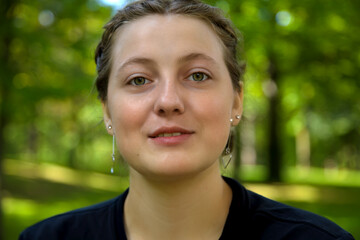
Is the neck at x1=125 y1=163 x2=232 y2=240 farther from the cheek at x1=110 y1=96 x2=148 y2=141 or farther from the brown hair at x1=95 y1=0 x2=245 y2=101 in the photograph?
the brown hair at x1=95 y1=0 x2=245 y2=101

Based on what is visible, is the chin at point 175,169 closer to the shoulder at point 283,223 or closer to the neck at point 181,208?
the neck at point 181,208

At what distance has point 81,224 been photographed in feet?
7.27

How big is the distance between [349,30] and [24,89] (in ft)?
18.5

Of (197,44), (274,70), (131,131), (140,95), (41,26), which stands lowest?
(274,70)

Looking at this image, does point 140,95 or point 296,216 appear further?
point 296,216

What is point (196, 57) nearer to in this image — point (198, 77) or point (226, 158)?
point (198, 77)

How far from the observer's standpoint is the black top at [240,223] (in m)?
1.93

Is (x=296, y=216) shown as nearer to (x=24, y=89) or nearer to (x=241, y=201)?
(x=241, y=201)

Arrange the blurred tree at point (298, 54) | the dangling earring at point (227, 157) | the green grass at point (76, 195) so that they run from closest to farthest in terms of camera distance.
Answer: the dangling earring at point (227, 157) < the blurred tree at point (298, 54) < the green grass at point (76, 195)

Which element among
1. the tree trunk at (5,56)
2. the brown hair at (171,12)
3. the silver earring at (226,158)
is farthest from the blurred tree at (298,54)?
the tree trunk at (5,56)

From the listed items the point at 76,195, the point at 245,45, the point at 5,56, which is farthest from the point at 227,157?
the point at 76,195

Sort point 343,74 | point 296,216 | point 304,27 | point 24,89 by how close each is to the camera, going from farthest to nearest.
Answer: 1. point 343,74
2. point 304,27
3. point 24,89
4. point 296,216

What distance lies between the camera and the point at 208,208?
6.65 ft

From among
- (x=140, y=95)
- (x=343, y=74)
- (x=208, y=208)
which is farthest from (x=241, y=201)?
(x=343, y=74)
